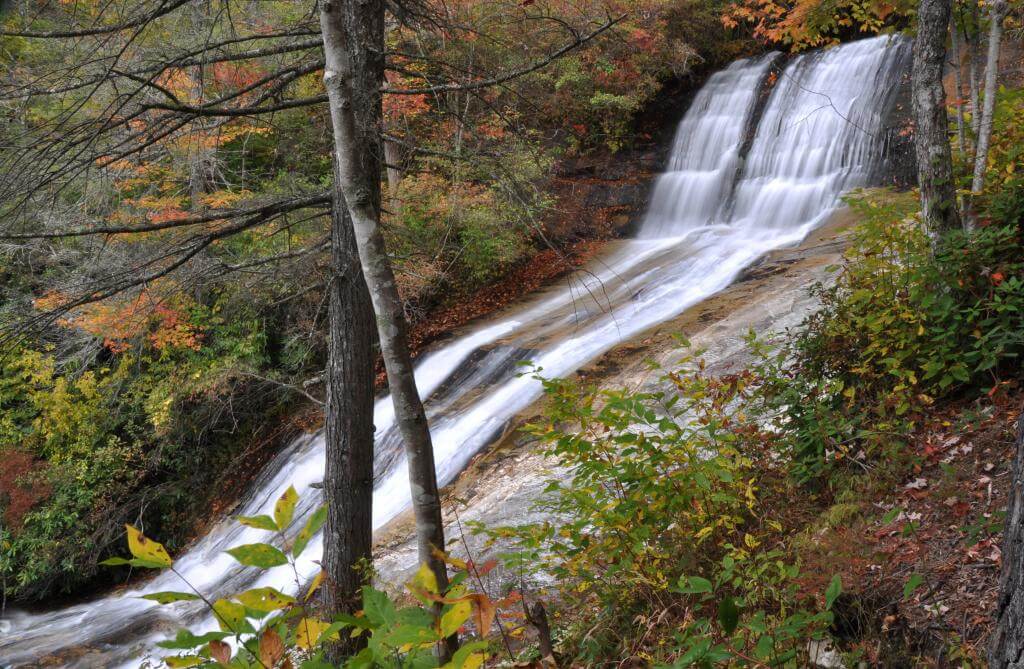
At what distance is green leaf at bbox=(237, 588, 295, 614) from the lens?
52.1 inches

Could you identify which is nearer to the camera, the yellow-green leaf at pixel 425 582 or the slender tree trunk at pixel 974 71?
the yellow-green leaf at pixel 425 582

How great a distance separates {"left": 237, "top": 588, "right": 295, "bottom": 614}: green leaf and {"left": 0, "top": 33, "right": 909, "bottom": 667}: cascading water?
526 centimetres

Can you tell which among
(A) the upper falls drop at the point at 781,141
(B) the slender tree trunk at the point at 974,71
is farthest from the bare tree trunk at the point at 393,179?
(B) the slender tree trunk at the point at 974,71

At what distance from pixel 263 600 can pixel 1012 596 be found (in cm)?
169

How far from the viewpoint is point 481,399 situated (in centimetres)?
881

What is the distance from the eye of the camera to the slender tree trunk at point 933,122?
14.6 feet

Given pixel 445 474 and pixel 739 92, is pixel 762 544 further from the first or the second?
pixel 739 92

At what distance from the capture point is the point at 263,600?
4.43 feet

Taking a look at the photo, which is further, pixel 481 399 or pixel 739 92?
pixel 739 92

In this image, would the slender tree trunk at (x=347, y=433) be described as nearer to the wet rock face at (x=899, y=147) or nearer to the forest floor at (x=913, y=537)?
the forest floor at (x=913, y=537)

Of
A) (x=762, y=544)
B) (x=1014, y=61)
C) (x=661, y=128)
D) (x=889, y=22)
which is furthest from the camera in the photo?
(x=661, y=128)

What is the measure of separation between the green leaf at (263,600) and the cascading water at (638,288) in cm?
526

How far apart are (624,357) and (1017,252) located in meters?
4.24

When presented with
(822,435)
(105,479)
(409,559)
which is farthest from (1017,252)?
(105,479)
